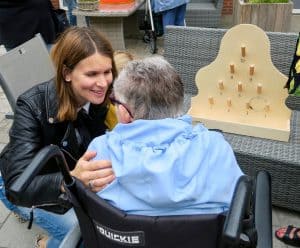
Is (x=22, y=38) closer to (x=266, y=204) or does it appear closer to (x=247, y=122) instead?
(x=247, y=122)

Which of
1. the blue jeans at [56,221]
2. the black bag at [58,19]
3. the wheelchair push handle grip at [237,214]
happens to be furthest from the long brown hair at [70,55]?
the black bag at [58,19]

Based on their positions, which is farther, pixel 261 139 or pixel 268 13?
pixel 268 13

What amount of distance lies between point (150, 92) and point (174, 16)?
4.14 m

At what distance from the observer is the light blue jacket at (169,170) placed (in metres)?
1.01

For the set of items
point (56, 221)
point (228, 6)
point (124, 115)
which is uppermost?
point (124, 115)

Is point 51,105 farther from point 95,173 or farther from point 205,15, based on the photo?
point 205,15

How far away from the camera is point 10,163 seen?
5.34 feet

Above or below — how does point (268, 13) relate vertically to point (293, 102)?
above

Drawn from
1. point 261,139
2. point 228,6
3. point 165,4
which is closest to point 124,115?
point 261,139

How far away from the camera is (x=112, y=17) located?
5.12m

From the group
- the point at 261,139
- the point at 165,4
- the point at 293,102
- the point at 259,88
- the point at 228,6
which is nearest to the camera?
the point at 259,88

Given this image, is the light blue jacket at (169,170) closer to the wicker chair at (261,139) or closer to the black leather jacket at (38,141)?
the black leather jacket at (38,141)

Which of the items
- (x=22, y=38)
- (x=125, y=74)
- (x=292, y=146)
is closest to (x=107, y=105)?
(x=125, y=74)

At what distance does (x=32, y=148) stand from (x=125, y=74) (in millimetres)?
671
